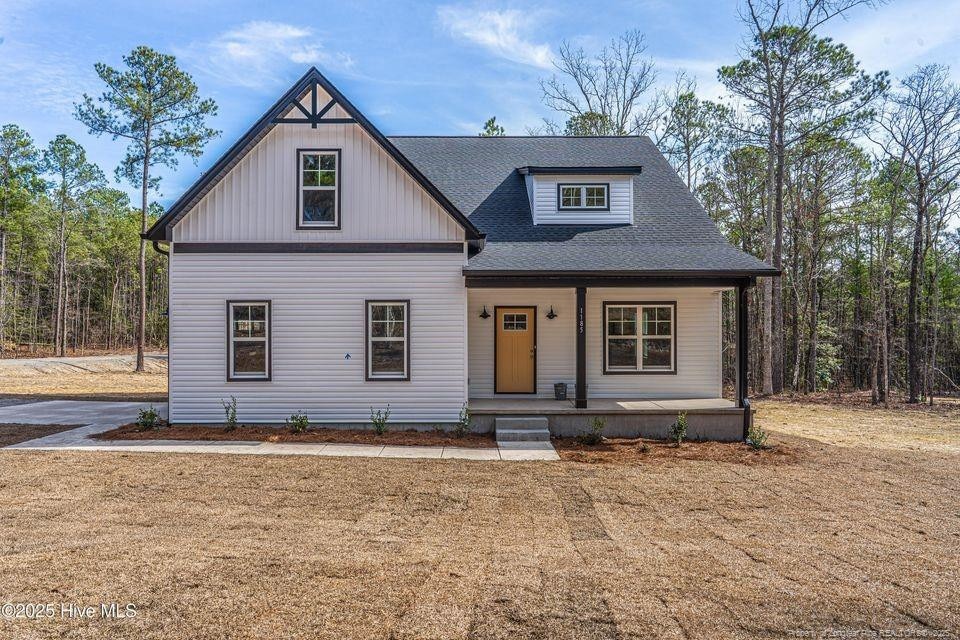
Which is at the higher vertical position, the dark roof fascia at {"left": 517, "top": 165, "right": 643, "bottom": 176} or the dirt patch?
the dark roof fascia at {"left": 517, "top": 165, "right": 643, "bottom": 176}

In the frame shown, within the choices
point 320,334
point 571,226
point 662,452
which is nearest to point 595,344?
point 571,226

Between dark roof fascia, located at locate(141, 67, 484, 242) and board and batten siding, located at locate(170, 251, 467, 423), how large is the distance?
662mm

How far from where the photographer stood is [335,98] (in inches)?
404

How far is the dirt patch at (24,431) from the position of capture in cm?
928

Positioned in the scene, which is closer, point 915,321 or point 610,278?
point 610,278

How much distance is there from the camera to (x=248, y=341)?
404 inches

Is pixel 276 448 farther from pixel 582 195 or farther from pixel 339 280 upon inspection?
pixel 582 195

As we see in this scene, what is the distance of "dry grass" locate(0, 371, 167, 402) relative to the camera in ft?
50.7

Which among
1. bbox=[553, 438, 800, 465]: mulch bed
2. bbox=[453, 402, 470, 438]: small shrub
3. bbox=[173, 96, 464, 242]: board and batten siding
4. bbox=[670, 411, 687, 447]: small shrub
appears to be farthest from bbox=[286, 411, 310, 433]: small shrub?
bbox=[670, 411, 687, 447]: small shrub

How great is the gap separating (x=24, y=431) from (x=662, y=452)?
38.8 ft

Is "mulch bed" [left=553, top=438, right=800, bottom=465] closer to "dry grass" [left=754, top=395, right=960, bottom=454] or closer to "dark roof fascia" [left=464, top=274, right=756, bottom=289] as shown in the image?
"dry grass" [left=754, top=395, right=960, bottom=454]

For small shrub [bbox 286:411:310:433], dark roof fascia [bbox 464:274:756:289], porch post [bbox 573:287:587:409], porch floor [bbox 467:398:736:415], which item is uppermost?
dark roof fascia [bbox 464:274:756:289]

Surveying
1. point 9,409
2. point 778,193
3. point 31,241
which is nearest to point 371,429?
point 9,409

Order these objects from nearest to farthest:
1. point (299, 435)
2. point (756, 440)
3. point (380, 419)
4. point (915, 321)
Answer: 1. point (756, 440)
2. point (299, 435)
3. point (380, 419)
4. point (915, 321)
